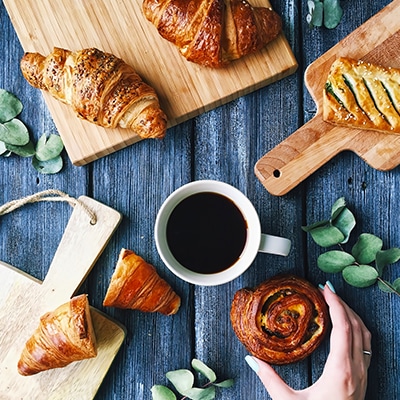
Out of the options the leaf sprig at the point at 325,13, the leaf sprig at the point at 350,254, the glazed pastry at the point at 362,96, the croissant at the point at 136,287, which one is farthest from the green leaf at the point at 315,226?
the leaf sprig at the point at 325,13

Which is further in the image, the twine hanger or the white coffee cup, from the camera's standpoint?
the twine hanger

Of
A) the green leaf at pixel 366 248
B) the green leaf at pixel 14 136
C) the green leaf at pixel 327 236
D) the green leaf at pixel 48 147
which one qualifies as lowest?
the green leaf at pixel 366 248

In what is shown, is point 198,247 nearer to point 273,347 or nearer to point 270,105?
point 273,347

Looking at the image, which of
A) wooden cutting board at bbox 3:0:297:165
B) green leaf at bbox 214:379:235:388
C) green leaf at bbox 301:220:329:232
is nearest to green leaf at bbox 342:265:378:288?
green leaf at bbox 301:220:329:232

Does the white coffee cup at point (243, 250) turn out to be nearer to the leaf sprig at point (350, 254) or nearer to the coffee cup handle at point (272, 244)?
the coffee cup handle at point (272, 244)

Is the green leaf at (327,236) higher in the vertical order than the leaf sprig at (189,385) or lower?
higher

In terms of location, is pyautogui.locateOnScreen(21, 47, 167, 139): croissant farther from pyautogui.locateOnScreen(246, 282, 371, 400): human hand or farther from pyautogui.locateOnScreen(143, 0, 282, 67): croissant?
pyautogui.locateOnScreen(246, 282, 371, 400): human hand

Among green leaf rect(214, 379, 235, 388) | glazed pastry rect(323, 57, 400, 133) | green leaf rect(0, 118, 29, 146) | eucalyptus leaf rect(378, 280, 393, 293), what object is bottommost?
green leaf rect(214, 379, 235, 388)

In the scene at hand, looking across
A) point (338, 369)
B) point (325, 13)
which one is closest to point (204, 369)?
point (338, 369)
